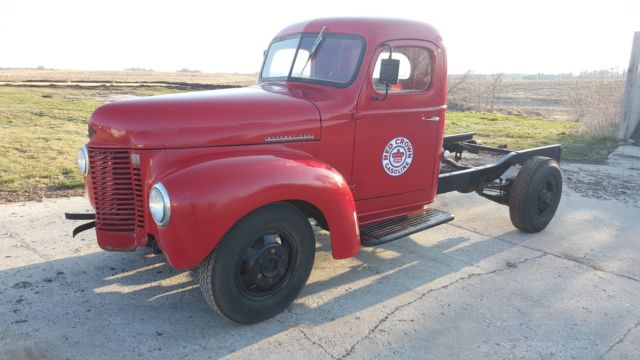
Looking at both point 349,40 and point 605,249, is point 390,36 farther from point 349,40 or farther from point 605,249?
point 605,249

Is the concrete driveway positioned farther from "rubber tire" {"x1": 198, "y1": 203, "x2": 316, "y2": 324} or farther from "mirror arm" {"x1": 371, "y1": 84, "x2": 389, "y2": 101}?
"mirror arm" {"x1": 371, "y1": 84, "x2": 389, "y2": 101}

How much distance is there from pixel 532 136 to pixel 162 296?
36.9ft

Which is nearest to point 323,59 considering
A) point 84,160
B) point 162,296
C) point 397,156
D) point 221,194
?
point 397,156

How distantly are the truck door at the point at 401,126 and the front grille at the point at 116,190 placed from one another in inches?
65.6

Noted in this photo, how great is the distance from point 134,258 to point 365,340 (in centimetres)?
224

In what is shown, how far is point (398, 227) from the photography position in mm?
4074

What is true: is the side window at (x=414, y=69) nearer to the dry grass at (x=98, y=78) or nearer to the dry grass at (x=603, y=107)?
the dry grass at (x=603, y=107)

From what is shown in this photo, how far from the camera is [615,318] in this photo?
3414 mm

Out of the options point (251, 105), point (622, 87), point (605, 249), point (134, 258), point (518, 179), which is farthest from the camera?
point (622, 87)

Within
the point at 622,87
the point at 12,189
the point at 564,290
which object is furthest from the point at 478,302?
the point at 622,87

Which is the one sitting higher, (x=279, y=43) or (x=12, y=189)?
(x=279, y=43)

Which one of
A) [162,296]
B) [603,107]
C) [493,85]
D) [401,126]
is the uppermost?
[493,85]

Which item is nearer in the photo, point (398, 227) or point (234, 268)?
point (234, 268)

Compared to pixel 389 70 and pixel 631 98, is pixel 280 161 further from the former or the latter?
pixel 631 98
